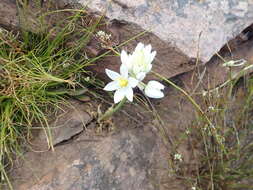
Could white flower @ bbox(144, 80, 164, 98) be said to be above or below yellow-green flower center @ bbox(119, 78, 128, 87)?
below

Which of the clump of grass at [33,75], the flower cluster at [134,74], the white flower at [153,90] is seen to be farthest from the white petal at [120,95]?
the clump of grass at [33,75]

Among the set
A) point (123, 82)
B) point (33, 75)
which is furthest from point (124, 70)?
point (33, 75)

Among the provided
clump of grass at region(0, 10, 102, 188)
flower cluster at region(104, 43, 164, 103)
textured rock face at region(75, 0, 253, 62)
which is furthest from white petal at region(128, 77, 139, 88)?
textured rock face at region(75, 0, 253, 62)

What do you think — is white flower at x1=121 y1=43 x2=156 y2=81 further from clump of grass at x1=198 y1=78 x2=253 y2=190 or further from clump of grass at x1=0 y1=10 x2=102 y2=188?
clump of grass at x1=198 y1=78 x2=253 y2=190

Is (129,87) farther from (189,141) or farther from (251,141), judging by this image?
(251,141)

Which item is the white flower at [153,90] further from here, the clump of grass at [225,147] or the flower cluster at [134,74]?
the clump of grass at [225,147]

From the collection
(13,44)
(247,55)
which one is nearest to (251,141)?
(247,55)

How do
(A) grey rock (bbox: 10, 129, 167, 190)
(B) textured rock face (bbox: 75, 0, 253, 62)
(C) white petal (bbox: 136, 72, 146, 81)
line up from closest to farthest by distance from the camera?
(C) white petal (bbox: 136, 72, 146, 81), (A) grey rock (bbox: 10, 129, 167, 190), (B) textured rock face (bbox: 75, 0, 253, 62)
